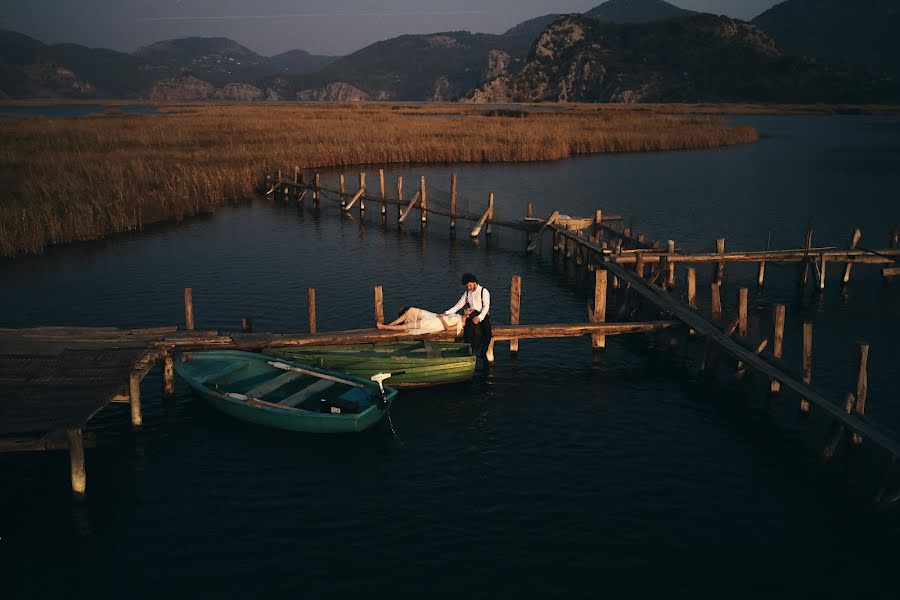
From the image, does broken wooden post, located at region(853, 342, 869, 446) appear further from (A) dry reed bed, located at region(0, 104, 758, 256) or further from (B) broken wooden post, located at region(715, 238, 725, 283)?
(A) dry reed bed, located at region(0, 104, 758, 256)

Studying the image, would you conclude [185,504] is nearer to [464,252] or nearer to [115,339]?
[115,339]

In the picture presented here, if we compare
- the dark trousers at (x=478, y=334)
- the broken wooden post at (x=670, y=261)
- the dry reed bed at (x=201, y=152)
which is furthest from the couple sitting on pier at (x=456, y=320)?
the dry reed bed at (x=201, y=152)

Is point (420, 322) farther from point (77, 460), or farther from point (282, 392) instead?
point (77, 460)

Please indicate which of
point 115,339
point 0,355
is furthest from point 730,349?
point 0,355

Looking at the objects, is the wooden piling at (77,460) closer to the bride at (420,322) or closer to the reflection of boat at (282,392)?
the reflection of boat at (282,392)

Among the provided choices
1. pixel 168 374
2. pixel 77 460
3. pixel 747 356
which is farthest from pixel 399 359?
pixel 747 356

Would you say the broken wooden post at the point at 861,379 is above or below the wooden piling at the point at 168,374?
above

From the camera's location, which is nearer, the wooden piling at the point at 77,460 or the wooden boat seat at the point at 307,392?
the wooden piling at the point at 77,460

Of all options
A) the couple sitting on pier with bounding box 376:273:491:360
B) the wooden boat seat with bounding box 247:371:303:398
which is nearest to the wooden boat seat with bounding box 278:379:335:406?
the wooden boat seat with bounding box 247:371:303:398
